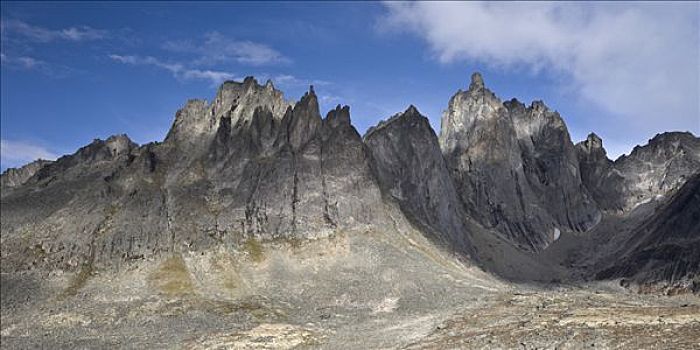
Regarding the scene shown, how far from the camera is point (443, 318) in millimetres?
90000

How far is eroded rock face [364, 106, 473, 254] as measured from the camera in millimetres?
167375

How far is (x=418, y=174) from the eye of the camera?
592 ft

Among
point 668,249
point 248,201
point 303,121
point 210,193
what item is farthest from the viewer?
point 303,121

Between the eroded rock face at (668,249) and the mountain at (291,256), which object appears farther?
the eroded rock face at (668,249)

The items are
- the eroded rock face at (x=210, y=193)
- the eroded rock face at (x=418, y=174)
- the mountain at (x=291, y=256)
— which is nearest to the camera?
the mountain at (x=291, y=256)

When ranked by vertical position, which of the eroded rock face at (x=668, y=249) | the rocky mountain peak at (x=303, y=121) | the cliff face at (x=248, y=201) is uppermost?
the rocky mountain peak at (x=303, y=121)

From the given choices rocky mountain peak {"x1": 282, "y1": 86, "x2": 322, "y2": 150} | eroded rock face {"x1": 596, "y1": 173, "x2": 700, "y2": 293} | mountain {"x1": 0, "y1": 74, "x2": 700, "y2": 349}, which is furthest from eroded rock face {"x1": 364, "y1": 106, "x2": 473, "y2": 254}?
→ eroded rock face {"x1": 596, "y1": 173, "x2": 700, "y2": 293}

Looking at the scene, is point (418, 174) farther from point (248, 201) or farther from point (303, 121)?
point (248, 201)

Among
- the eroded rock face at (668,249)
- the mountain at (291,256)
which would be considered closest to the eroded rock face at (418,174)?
the mountain at (291,256)

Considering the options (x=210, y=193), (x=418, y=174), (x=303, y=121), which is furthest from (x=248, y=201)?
(x=418, y=174)

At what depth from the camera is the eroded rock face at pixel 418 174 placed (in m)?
167

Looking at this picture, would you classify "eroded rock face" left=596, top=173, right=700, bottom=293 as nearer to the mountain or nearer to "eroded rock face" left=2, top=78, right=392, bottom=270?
the mountain

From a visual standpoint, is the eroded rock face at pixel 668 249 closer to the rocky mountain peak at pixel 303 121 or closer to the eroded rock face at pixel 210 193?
the eroded rock face at pixel 210 193

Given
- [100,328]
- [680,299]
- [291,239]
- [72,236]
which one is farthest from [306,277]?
[680,299]
